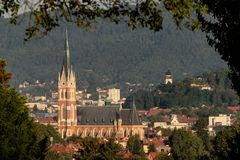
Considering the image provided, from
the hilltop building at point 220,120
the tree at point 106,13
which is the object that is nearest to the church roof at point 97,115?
the hilltop building at point 220,120

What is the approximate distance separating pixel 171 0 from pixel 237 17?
3384mm

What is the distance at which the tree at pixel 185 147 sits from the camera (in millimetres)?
74312

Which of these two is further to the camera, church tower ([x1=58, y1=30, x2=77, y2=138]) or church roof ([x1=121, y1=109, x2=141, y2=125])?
church roof ([x1=121, y1=109, x2=141, y2=125])

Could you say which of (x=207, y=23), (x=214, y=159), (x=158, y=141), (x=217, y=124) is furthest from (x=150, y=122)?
(x=207, y=23)

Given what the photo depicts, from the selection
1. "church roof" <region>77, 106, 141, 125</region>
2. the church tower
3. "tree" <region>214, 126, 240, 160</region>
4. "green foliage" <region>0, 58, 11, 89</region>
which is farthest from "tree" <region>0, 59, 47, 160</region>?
"church roof" <region>77, 106, 141, 125</region>

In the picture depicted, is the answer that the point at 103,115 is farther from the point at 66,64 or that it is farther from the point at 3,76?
the point at 3,76

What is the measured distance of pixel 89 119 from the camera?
15150 cm

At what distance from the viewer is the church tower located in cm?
14025

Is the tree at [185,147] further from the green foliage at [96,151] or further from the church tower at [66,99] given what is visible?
the church tower at [66,99]

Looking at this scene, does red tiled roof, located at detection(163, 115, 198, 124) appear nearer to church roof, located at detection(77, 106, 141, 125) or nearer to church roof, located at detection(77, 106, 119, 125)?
church roof, located at detection(77, 106, 141, 125)

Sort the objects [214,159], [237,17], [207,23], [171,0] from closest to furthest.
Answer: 1. [171,0]
2. [237,17]
3. [207,23]
4. [214,159]

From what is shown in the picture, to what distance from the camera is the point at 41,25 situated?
9.45 meters

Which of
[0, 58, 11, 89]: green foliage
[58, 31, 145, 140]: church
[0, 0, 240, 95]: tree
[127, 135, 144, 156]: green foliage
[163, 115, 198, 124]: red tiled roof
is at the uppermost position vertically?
[163, 115, 198, 124]: red tiled roof

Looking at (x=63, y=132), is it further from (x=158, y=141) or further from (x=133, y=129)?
(x=158, y=141)
